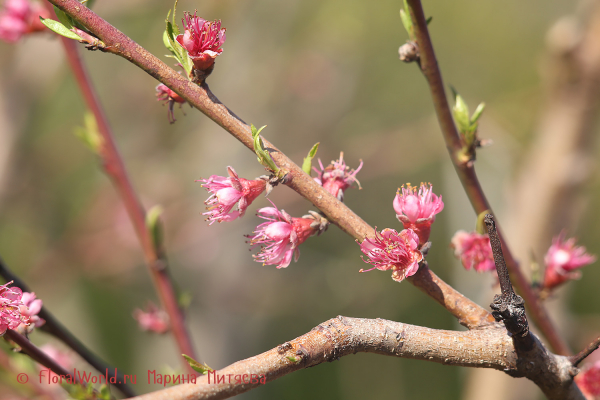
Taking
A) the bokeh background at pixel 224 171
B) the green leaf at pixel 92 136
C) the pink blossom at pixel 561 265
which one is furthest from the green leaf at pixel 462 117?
the bokeh background at pixel 224 171

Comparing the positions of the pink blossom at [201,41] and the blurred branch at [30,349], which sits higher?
the pink blossom at [201,41]

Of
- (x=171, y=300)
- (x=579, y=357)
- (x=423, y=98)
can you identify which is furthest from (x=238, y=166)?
(x=423, y=98)

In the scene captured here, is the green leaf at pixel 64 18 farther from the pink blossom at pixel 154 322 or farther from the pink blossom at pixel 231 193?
the pink blossom at pixel 154 322

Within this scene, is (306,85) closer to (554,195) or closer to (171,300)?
(554,195)

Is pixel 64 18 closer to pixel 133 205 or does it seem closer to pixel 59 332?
pixel 59 332

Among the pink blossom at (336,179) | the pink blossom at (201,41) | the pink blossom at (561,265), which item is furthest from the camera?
the pink blossom at (561,265)

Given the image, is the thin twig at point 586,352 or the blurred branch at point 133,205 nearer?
the thin twig at point 586,352

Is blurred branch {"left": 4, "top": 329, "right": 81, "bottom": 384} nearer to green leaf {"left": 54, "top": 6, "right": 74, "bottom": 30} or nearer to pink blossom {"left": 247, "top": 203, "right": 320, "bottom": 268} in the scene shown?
pink blossom {"left": 247, "top": 203, "right": 320, "bottom": 268}

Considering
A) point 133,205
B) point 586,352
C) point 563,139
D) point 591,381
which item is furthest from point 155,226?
point 563,139

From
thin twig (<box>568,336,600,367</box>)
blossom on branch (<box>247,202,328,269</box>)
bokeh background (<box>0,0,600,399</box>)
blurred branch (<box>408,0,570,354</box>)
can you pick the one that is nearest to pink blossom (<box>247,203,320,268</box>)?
blossom on branch (<box>247,202,328,269</box>)
